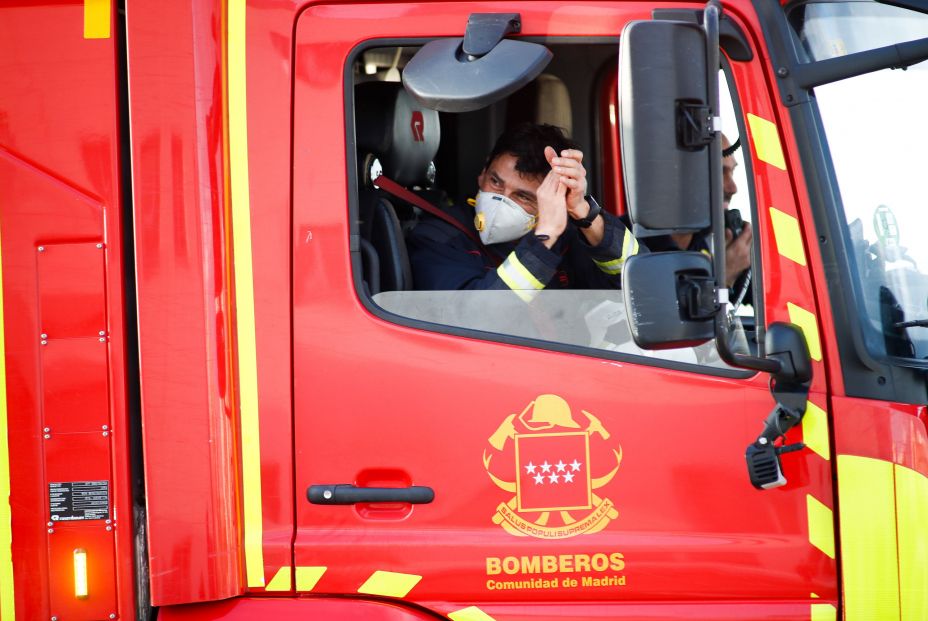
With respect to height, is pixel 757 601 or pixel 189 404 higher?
pixel 189 404

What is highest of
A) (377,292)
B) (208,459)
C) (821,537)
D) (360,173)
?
(360,173)

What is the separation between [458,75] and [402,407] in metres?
0.74

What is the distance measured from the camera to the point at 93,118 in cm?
221

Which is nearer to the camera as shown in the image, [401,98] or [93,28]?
[93,28]

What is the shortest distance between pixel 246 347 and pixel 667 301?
0.91 meters

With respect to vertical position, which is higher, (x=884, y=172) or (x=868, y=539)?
(x=884, y=172)

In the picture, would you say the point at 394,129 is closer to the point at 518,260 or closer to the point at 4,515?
the point at 518,260

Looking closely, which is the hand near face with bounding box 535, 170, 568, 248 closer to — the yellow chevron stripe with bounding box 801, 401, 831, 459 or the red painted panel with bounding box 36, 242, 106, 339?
the yellow chevron stripe with bounding box 801, 401, 831, 459

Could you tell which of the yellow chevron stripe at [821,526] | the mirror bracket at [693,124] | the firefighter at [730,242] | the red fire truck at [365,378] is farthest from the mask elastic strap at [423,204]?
the yellow chevron stripe at [821,526]

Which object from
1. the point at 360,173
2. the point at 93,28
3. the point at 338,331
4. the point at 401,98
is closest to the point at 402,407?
the point at 338,331

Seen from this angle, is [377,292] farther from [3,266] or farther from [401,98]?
[3,266]

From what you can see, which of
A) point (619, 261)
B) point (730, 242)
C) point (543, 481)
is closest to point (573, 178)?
point (619, 261)

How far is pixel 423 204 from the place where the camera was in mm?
2625

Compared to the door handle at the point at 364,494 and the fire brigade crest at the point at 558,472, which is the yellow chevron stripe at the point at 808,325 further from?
the door handle at the point at 364,494
